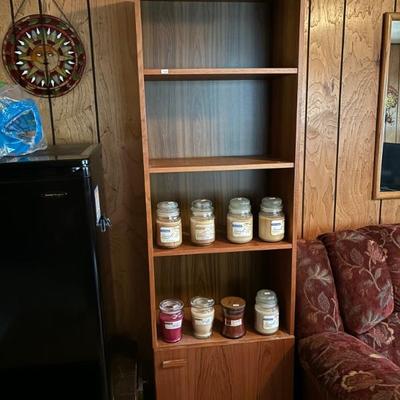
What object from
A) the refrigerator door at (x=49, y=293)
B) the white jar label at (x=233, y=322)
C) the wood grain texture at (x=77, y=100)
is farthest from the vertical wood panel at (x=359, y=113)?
the refrigerator door at (x=49, y=293)

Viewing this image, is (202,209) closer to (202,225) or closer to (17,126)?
(202,225)

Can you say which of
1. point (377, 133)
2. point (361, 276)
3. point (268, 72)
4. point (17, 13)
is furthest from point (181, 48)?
point (361, 276)

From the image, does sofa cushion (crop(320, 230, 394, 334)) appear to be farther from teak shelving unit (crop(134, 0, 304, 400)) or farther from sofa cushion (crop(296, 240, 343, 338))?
teak shelving unit (crop(134, 0, 304, 400))

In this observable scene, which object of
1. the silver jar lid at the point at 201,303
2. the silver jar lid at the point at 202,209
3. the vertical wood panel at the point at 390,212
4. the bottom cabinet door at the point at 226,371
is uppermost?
the silver jar lid at the point at 202,209

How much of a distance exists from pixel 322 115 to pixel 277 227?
595 millimetres

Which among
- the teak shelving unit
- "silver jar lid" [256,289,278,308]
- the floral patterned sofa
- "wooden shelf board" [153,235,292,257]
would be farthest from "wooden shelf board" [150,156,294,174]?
"silver jar lid" [256,289,278,308]

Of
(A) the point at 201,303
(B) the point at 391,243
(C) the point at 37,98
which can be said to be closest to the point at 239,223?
(A) the point at 201,303

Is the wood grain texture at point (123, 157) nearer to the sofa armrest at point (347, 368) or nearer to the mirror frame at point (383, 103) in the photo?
the sofa armrest at point (347, 368)

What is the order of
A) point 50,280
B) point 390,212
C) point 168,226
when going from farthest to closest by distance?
point 390,212
point 168,226
point 50,280

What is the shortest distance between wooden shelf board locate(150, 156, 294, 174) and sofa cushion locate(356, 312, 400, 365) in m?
0.74

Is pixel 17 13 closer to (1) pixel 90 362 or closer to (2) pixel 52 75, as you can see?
(2) pixel 52 75

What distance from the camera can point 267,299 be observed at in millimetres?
1626

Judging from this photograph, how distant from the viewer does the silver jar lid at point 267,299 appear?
5.31ft

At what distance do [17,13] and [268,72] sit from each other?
0.97 metres
